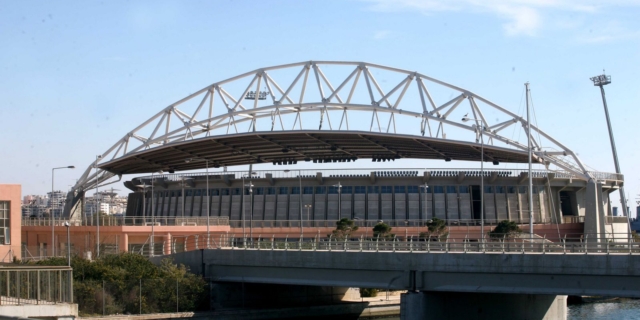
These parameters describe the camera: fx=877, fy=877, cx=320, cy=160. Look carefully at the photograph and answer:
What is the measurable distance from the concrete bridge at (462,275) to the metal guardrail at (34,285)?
1971 cm

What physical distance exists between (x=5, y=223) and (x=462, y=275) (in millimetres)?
38792

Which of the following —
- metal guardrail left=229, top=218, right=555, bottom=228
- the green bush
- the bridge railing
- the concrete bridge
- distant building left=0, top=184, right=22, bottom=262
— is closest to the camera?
the concrete bridge

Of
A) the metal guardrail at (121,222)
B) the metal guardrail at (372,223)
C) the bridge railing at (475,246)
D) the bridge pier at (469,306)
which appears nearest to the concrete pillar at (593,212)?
the metal guardrail at (372,223)

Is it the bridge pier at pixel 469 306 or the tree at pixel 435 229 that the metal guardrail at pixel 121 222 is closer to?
the tree at pixel 435 229

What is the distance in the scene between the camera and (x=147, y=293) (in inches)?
2382

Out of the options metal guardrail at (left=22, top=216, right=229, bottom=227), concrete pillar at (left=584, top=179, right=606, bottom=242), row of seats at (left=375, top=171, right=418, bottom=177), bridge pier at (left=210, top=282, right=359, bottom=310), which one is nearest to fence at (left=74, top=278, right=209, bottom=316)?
bridge pier at (left=210, top=282, right=359, bottom=310)

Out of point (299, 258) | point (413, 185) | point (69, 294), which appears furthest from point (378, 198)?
point (69, 294)

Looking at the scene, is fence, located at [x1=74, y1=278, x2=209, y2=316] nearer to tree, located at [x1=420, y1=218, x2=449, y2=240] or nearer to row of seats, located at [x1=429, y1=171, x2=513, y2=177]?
tree, located at [x1=420, y1=218, x2=449, y2=240]

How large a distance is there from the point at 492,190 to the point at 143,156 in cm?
4793

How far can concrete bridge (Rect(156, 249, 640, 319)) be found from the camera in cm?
4662

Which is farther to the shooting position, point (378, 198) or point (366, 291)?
point (378, 198)

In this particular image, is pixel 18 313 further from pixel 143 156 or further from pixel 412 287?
pixel 143 156

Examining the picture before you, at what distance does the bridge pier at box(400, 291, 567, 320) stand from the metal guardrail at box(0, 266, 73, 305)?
19874 mm

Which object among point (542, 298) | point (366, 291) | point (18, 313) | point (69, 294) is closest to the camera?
point (18, 313)
